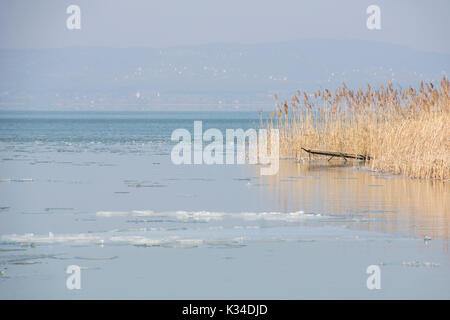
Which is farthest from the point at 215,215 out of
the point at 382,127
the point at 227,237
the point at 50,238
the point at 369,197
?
the point at 382,127

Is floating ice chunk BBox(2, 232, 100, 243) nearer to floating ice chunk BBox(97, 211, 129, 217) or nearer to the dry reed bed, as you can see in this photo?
floating ice chunk BBox(97, 211, 129, 217)

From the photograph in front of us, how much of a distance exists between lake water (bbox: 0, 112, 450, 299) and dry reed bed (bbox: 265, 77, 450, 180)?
0.68 metres

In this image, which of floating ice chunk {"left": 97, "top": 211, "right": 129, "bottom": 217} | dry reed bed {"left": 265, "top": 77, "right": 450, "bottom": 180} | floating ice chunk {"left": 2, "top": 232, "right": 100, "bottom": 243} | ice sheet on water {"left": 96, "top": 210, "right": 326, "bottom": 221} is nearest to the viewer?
floating ice chunk {"left": 2, "top": 232, "right": 100, "bottom": 243}

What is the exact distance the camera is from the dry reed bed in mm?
18438

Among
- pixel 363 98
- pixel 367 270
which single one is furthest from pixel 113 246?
pixel 363 98

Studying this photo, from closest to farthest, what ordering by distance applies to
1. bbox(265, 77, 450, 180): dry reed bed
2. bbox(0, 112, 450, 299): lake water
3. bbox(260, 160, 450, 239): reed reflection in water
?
bbox(0, 112, 450, 299): lake water < bbox(260, 160, 450, 239): reed reflection in water < bbox(265, 77, 450, 180): dry reed bed

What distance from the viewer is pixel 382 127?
21766 mm

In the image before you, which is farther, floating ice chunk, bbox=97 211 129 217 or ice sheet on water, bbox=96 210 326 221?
floating ice chunk, bbox=97 211 129 217

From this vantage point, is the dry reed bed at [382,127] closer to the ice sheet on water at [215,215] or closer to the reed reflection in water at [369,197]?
the reed reflection in water at [369,197]

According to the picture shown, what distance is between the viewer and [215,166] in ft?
81.2

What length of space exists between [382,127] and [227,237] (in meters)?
11.2

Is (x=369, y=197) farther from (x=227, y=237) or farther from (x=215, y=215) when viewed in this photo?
(x=227, y=237)

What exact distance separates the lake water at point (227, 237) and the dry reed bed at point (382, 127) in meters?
0.68

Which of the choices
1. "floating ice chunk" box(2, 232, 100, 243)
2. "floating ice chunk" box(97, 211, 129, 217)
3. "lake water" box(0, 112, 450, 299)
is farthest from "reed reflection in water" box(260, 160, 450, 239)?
"floating ice chunk" box(2, 232, 100, 243)
